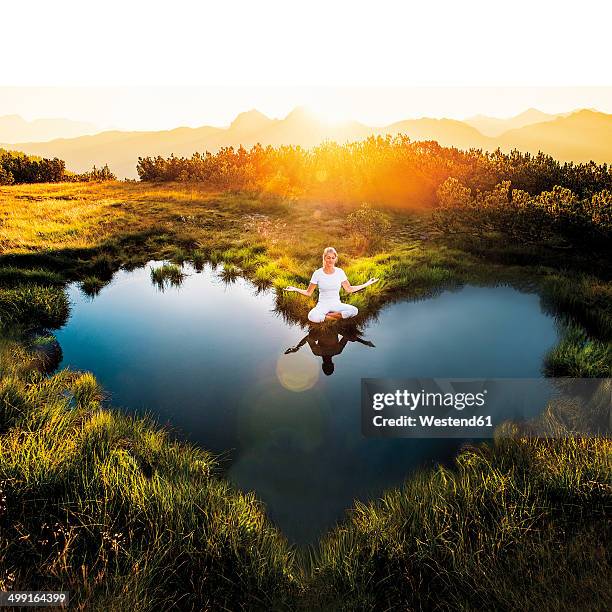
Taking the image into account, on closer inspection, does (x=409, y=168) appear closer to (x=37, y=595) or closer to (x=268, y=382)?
(x=268, y=382)

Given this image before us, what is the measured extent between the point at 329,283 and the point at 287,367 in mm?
2096

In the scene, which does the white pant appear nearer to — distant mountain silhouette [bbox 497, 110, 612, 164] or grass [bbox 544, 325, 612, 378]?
grass [bbox 544, 325, 612, 378]

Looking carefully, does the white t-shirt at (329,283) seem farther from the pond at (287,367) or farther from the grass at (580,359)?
the grass at (580,359)

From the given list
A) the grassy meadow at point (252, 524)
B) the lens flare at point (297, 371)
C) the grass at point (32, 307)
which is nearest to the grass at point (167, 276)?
the grass at point (32, 307)

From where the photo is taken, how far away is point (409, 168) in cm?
2116

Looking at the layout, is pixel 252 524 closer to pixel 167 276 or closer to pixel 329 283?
pixel 329 283

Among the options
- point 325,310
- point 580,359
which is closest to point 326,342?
point 325,310

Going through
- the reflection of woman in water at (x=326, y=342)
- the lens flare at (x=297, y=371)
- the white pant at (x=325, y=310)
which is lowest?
the lens flare at (x=297, y=371)

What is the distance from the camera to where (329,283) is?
8.27 metres

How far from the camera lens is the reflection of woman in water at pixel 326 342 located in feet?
24.8

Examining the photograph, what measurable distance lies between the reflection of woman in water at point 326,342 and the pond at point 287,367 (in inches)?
1.5

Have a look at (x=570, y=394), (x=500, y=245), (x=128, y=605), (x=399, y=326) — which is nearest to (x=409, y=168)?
(x=500, y=245)

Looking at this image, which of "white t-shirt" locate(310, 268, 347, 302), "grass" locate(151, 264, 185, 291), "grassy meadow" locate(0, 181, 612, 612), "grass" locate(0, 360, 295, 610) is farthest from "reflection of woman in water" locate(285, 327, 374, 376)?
"grass" locate(151, 264, 185, 291)

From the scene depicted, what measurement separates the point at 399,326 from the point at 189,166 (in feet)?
95.3
